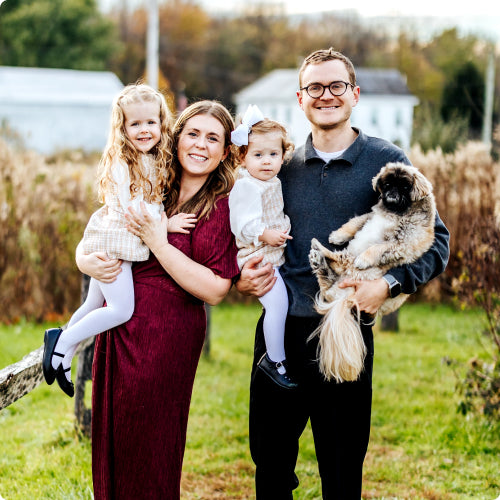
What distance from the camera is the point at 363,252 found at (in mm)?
2973

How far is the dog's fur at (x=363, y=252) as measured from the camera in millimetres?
2895

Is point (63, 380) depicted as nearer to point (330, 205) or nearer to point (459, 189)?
→ point (330, 205)

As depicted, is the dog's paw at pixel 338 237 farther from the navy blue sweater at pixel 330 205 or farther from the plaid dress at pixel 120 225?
the plaid dress at pixel 120 225

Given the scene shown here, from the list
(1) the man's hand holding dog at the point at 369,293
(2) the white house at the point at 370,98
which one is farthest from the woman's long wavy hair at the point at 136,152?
(2) the white house at the point at 370,98

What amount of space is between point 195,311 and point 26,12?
40.0 m

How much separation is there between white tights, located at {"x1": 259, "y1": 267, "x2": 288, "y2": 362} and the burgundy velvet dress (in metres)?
0.26

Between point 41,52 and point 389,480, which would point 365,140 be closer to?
point 389,480

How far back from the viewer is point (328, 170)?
121 inches

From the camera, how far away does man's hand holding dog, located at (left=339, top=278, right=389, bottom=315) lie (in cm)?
292

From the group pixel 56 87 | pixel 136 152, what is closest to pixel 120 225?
pixel 136 152

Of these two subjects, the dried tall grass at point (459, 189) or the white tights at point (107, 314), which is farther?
the dried tall grass at point (459, 189)

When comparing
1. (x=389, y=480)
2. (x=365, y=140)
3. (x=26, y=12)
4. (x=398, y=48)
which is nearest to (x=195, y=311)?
(x=365, y=140)

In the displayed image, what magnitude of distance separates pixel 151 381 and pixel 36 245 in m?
5.56

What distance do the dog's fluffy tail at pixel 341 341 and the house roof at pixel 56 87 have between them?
27.7m
